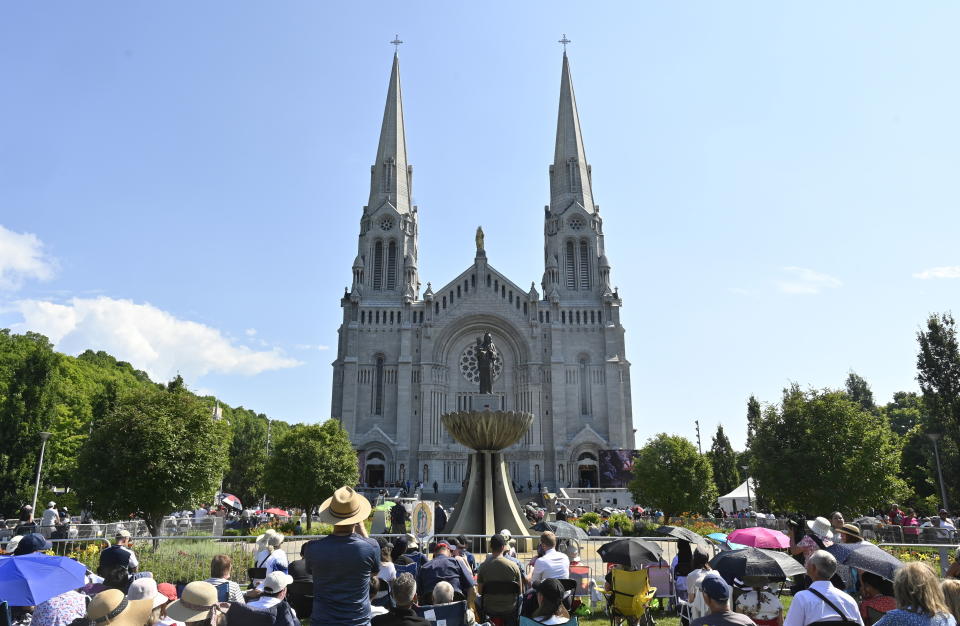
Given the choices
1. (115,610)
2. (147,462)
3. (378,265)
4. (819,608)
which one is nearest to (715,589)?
(819,608)

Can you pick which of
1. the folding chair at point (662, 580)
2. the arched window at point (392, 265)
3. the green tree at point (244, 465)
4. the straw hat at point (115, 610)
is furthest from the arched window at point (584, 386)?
the straw hat at point (115, 610)

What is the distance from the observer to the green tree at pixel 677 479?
34188 millimetres

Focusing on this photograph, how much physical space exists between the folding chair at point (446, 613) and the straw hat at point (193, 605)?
1.92 metres

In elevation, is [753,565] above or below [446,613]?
above

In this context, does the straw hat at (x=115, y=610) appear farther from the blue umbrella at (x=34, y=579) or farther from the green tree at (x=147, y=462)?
the green tree at (x=147, y=462)

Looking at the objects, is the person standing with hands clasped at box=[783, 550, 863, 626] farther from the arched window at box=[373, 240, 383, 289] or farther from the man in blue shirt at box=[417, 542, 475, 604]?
the arched window at box=[373, 240, 383, 289]

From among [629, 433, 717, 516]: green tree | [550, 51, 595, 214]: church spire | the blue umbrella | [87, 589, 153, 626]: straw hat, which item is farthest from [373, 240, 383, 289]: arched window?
[87, 589, 153, 626]: straw hat

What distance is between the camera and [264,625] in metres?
6.08

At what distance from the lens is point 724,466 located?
56.6 m

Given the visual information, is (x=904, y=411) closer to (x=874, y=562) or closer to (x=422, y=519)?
(x=422, y=519)

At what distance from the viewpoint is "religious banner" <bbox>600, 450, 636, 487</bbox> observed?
50219mm

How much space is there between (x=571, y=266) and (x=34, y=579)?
58.0 m

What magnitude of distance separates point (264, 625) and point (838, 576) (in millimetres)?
7583

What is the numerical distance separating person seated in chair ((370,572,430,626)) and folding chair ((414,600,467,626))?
31cm
